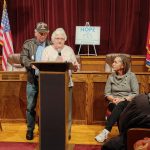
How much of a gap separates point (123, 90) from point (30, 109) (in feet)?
4.05

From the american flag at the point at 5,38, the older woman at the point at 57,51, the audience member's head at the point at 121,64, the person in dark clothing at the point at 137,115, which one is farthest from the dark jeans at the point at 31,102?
the american flag at the point at 5,38

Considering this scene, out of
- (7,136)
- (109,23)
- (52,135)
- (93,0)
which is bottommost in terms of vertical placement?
(7,136)

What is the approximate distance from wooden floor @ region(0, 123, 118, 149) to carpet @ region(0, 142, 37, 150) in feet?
0.43

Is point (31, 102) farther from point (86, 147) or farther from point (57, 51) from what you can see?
point (86, 147)

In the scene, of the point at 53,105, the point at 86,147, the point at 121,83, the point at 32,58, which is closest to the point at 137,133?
the point at 53,105

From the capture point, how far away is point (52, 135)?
3.48 meters

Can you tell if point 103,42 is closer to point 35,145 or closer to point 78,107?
point 78,107

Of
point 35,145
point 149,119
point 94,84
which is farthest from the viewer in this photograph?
point 94,84

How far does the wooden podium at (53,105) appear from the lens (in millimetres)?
3396

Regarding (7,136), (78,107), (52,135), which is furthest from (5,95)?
(52,135)

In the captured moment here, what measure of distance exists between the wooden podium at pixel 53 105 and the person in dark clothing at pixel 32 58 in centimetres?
79

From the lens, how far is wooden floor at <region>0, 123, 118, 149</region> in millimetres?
4328

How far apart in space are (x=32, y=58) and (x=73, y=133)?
118 cm

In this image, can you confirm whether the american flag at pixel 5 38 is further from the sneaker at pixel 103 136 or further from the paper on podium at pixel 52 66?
the paper on podium at pixel 52 66
